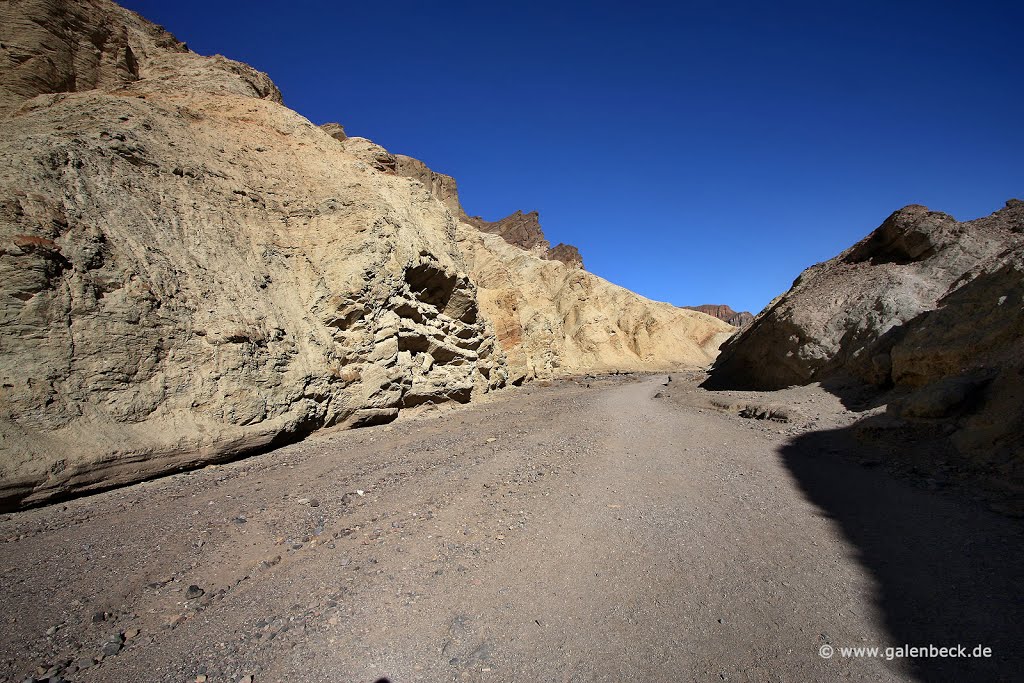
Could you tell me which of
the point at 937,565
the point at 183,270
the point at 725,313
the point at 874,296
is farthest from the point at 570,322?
the point at 725,313

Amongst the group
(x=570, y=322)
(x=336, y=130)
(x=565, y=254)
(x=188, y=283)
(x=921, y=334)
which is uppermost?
(x=565, y=254)

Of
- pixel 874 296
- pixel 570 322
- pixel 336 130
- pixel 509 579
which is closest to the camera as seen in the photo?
pixel 509 579

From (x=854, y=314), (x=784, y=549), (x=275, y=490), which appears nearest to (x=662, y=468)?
(x=784, y=549)

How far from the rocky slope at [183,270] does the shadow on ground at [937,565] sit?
7282 millimetres

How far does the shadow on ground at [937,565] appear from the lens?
2.40m

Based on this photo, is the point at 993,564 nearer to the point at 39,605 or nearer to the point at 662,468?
the point at 662,468

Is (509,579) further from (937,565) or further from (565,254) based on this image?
(565,254)

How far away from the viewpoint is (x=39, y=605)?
9.68 feet

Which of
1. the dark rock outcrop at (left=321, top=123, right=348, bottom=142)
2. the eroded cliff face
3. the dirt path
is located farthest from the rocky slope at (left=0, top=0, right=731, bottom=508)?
the dark rock outcrop at (left=321, top=123, right=348, bottom=142)

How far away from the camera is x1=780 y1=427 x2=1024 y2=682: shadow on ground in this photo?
7.87 ft

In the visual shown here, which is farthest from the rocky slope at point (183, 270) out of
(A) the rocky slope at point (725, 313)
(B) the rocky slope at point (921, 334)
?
(A) the rocky slope at point (725, 313)

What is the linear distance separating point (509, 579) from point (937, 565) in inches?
122

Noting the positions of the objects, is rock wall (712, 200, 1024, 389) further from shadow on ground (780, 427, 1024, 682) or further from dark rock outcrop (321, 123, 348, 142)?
dark rock outcrop (321, 123, 348, 142)

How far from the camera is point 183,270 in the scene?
7.14 m
